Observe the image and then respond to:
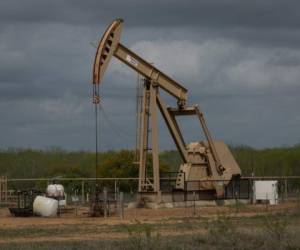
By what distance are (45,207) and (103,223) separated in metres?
5.36

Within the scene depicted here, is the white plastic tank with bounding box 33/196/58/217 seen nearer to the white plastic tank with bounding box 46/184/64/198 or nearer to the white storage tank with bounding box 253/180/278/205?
the white plastic tank with bounding box 46/184/64/198

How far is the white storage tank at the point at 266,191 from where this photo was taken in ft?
A: 130

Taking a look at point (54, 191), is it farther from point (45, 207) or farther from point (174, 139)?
point (174, 139)

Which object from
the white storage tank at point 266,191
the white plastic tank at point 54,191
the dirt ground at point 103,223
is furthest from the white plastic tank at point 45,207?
the white storage tank at point 266,191

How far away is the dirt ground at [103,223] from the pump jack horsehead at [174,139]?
204 centimetres

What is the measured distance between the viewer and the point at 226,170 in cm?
4025

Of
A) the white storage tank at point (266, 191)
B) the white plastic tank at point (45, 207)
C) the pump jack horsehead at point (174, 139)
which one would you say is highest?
the pump jack horsehead at point (174, 139)

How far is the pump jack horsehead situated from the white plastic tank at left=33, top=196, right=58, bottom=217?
4658mm

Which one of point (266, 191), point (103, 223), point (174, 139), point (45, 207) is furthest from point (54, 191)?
point (266, 191)

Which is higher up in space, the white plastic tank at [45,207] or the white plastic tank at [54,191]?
the white plastic tank at [54,191]

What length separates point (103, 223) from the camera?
2925 centimetres

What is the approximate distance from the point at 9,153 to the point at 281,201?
138 feet

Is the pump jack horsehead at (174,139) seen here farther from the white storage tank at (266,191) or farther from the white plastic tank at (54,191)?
the white plastic tank at (54,191)

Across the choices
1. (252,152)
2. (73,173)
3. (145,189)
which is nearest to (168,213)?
(145,189)
